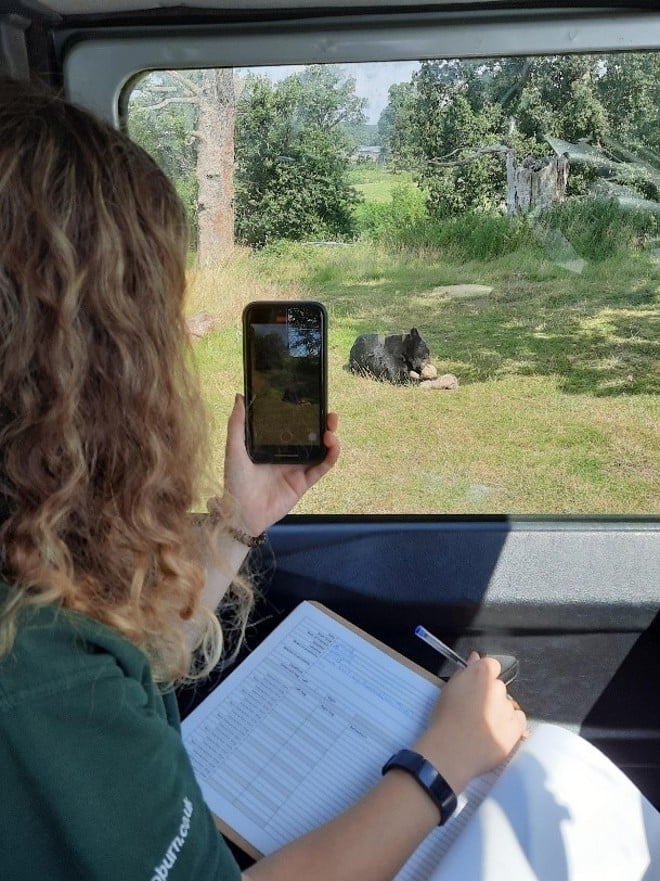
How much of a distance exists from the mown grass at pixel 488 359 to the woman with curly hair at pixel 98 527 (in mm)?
625

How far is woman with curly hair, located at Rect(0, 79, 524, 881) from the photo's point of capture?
23.1 inches

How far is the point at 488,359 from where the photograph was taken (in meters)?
2.16

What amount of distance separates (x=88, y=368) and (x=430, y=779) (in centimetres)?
61

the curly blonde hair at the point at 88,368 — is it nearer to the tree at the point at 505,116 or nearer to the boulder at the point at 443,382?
the tree at the point at 505,116

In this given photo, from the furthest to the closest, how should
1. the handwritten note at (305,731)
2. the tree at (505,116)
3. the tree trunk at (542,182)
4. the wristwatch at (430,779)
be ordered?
the tree trunk at (542,182) < the tree at (505,116) < the handwritten note at (305,731) < the wristwatch at (430,779)

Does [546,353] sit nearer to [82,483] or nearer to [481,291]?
[481,291]

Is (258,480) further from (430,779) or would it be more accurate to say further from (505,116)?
(505,116)

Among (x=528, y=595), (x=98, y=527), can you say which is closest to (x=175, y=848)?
(x=98, y=527)

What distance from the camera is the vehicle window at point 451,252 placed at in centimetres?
146

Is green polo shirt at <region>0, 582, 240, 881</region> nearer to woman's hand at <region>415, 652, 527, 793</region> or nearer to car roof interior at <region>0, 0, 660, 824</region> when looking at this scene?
woman's hand at <region>415, 652, 527, 793</region>

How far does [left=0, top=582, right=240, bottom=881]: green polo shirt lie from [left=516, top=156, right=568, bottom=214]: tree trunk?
1.31 m

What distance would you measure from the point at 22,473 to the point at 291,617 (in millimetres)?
730

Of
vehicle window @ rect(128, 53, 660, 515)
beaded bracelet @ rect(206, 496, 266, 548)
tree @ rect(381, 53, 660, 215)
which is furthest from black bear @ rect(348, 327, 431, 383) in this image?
beaded bracelet @ rect(206, 496, 266, 548)

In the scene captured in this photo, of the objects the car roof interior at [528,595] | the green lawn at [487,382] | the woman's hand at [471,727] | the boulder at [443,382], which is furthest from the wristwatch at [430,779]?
the boulder at [443,382]
